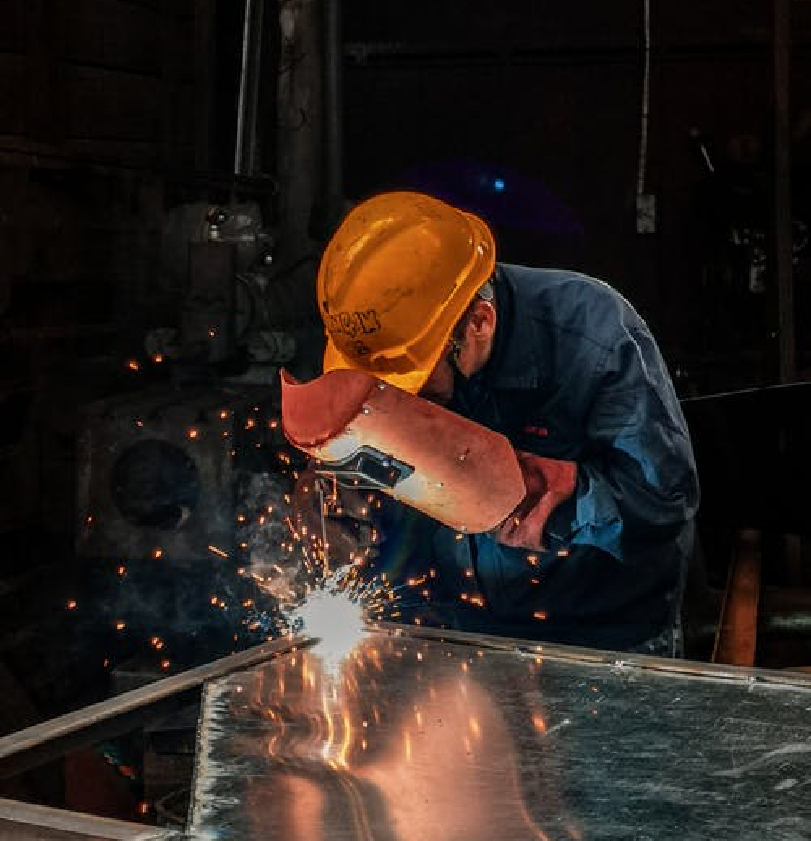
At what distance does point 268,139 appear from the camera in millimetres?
6434

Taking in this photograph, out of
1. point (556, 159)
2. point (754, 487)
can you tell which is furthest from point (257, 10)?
point (754, 487)

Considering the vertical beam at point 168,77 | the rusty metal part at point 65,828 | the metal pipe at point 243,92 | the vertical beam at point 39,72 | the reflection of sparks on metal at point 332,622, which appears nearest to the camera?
the rusty metal part at point 65,828

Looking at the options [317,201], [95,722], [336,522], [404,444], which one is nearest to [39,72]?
[317,201]

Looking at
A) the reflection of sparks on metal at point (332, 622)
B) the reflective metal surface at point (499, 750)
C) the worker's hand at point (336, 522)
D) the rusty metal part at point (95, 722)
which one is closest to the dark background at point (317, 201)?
the worker's hand at point (336, 522)

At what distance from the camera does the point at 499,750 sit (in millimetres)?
1716

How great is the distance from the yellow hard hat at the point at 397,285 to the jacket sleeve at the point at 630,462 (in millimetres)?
352

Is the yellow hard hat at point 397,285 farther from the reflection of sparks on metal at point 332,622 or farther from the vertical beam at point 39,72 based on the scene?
the vertical beam at point 39,72

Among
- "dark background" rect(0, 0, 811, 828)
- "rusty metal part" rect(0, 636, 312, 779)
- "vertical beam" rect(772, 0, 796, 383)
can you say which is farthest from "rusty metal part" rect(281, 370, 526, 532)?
"vertical beam" rect(772, 0, 796, 383)

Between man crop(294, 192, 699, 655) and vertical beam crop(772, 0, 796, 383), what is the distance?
273cm

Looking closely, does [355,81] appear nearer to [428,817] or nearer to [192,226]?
[192,226]

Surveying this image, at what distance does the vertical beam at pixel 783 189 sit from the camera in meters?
5.19

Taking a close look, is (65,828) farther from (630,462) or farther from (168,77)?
(168,77)

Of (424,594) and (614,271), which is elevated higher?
(614,271)

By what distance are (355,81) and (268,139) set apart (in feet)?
1.69
